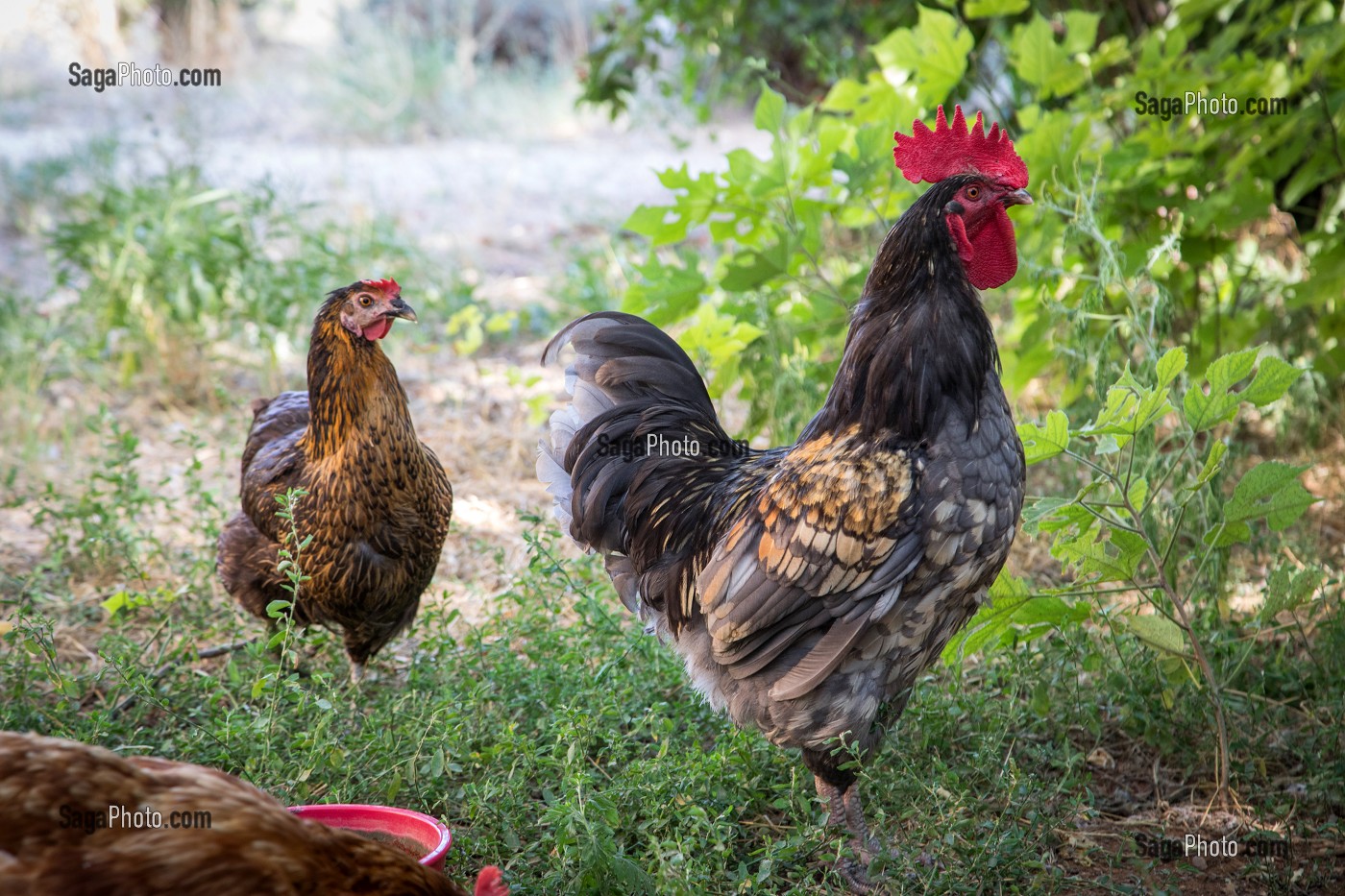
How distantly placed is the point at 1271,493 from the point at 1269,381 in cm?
45

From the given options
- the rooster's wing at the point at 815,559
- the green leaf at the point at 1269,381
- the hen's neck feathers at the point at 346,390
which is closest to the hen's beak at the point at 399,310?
the hen's neck feathers at the point at 346,390

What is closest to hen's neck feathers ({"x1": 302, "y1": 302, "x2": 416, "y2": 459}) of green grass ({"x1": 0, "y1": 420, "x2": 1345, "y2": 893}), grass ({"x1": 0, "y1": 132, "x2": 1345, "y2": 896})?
grass ({"x1": 0, "y1": 132, "x2": 1345, "y2": 896})

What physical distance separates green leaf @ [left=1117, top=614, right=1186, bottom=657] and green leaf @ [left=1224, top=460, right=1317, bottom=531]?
1.26ft

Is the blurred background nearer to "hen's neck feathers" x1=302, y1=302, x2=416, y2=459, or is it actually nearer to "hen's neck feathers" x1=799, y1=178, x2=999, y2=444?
"hen's neck feathers" x1=799, y1=178, x2=999, y2=444

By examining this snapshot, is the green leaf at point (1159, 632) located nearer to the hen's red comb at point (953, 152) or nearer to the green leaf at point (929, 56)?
the hen's red comb at point (953, 152)

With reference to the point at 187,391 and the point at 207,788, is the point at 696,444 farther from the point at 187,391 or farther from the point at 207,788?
the point at 187,391

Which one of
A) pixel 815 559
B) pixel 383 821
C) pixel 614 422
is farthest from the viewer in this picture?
pixel 614 422

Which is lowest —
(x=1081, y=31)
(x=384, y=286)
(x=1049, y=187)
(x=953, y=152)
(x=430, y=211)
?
(x=430, y=211)

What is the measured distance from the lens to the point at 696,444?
12.2 ft

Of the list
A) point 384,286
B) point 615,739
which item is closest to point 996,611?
point 615,739

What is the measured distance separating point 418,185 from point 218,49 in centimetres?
968

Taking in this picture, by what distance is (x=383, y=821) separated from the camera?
2852 millimetres

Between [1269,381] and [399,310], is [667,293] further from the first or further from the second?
[1269,381]

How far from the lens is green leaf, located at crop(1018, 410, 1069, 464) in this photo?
2.93 m
